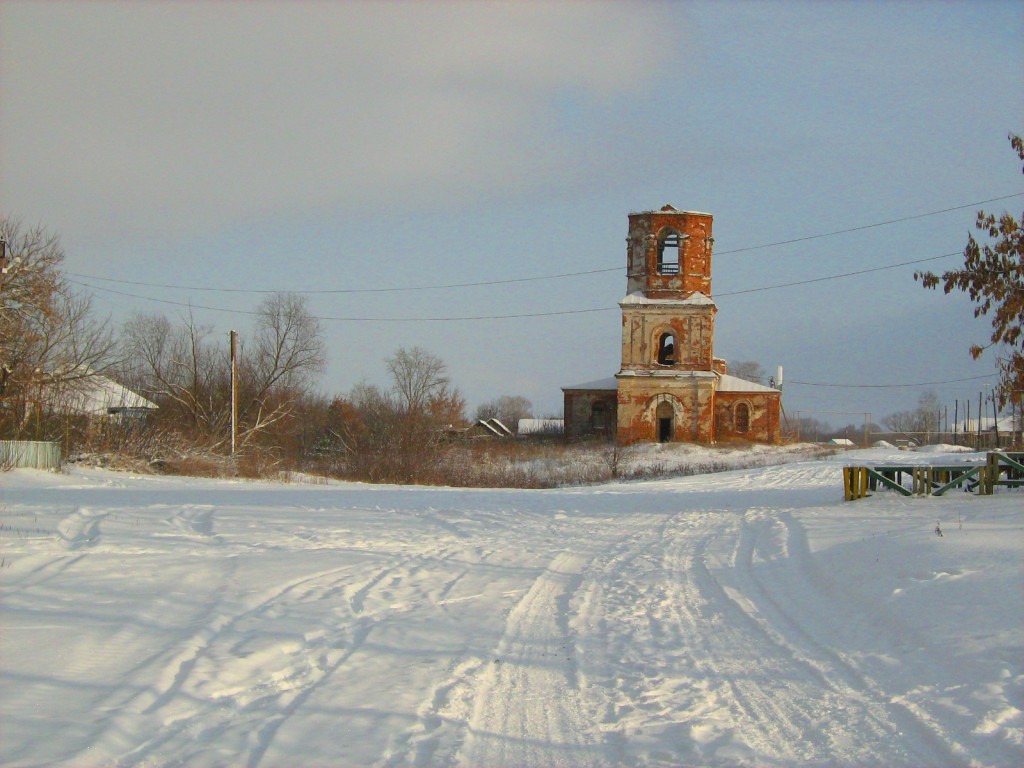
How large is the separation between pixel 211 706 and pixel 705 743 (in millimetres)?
3022

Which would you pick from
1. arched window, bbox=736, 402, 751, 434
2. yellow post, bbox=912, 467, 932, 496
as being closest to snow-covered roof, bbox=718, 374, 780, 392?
arched window, bbox=736, 402, 751, 434

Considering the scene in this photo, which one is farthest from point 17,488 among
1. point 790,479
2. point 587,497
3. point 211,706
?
point 790,479

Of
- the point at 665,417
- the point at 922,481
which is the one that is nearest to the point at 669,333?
the point at 665,417

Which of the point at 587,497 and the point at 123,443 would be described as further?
the point at 123,443

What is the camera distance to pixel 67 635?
6926 millimetres

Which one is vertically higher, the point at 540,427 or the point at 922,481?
the point at 540,427

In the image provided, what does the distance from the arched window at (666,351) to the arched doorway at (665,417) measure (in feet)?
7.98

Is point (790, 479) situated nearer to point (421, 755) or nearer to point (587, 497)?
point (587, 497)

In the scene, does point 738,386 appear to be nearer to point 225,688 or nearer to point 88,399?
point 88,399

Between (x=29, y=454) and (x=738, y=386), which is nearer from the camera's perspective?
(x=29, y=454)

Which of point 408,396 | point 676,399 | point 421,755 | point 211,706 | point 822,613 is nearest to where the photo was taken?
point 421,755

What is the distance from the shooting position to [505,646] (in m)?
7.49

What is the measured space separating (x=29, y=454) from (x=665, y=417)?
115ft

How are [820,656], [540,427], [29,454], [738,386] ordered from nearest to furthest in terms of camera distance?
[820,656], [29,454], [738,386], [540,427]
